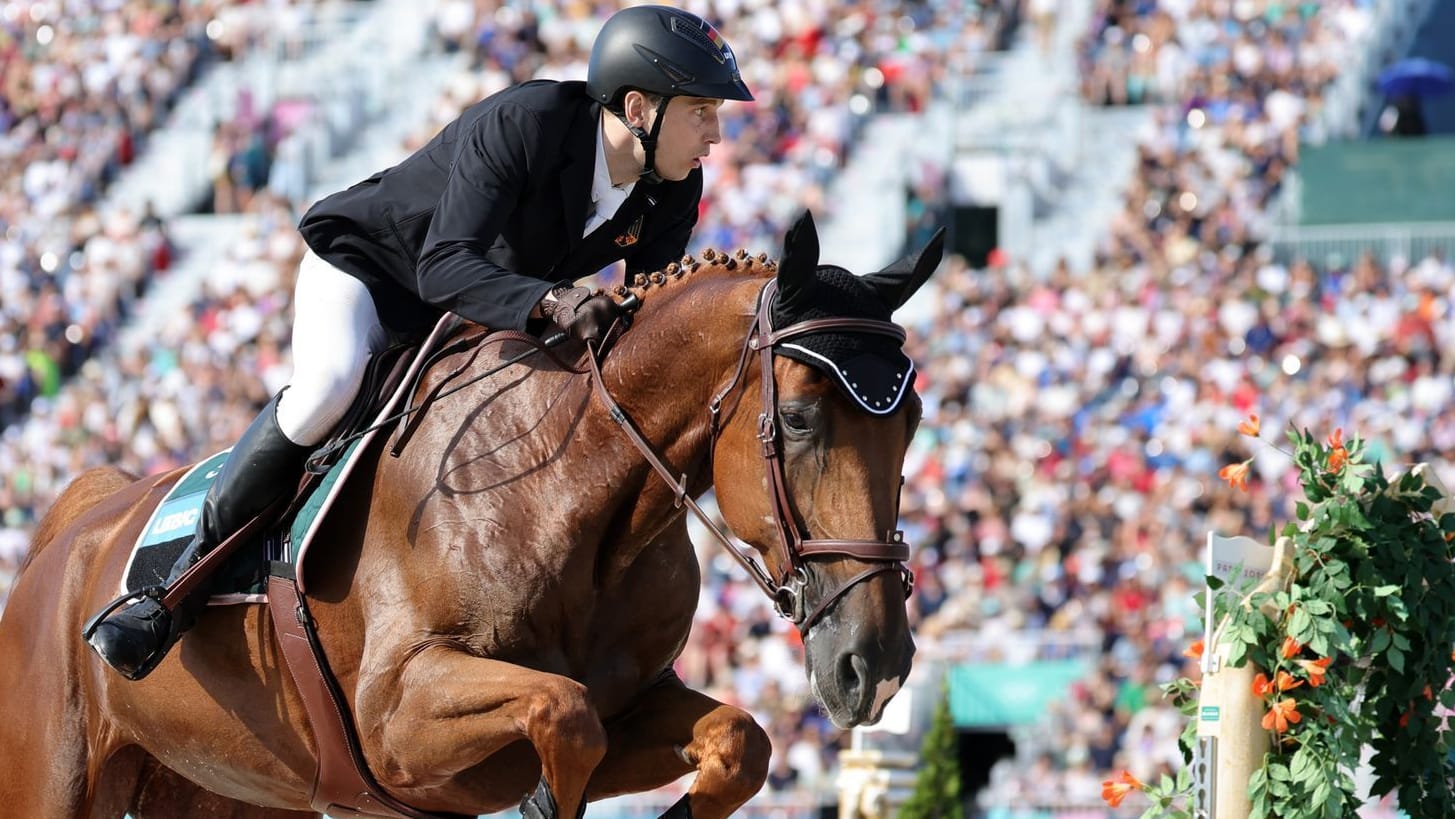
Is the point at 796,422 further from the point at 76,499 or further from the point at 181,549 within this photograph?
the point at 76,499

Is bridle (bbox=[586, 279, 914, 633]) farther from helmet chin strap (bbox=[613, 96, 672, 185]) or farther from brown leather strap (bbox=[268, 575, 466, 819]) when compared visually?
brown leather strap (bbox=[268, 575, 466, 819])

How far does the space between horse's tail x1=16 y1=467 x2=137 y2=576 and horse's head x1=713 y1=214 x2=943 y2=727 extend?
121 inches

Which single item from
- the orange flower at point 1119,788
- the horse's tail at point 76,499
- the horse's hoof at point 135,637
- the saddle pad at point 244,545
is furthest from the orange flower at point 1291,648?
the horse's tail at point 76,499

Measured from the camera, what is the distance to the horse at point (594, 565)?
14.9ft

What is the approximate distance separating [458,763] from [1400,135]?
57.2 feet

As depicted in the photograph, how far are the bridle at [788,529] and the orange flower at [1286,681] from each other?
149 cm

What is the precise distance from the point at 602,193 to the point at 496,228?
1.26 feet

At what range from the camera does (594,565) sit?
513 cm

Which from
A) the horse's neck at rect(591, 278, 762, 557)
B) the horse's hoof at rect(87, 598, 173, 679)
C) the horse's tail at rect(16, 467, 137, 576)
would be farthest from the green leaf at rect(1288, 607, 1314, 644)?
the horse's tail at rect(16, 467, 137, 576)

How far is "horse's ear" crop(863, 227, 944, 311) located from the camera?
4.86 metres

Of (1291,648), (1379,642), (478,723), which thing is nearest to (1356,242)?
(1379,642)

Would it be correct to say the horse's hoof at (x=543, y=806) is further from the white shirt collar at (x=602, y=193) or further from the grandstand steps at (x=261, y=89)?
the grandstand steps at (x=261, y=89)

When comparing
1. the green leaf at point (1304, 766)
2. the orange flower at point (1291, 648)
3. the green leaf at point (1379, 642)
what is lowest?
the green leaf at point (1304, 766)

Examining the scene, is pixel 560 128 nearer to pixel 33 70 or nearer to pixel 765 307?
pixel 765 307
